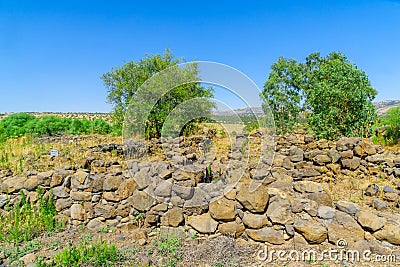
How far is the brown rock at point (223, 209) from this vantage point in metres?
3.82

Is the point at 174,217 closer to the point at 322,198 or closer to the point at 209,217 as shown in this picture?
the point at 209,217

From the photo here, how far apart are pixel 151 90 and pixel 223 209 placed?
9847mm

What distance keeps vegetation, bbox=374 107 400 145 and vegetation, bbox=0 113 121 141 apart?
510 inches

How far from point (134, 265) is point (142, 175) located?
1367mm

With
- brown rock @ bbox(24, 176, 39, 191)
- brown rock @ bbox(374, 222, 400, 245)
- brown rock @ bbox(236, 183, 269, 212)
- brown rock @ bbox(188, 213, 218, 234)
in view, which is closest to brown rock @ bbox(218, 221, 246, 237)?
brown rock @ bbox(188, 213, 218, 234)

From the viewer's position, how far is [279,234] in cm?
363

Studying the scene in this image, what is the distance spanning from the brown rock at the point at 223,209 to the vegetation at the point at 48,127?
13.7 m

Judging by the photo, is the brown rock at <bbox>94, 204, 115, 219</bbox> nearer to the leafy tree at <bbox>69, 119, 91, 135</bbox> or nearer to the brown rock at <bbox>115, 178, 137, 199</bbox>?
the brown rock at <bbox>115, 178, 137, 199</bbox>

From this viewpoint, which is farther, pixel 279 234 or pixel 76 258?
pixel 279 234

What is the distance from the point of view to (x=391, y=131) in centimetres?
1138

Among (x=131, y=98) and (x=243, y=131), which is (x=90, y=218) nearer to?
(x=243, y=131)

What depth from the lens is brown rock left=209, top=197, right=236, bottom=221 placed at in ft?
12.5

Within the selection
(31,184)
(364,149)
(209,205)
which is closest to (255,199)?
(209,205)

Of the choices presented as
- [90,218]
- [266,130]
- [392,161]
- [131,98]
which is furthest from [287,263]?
[131,98]
